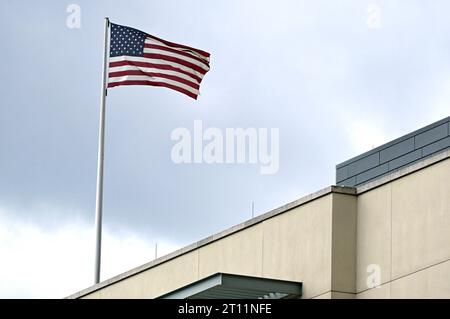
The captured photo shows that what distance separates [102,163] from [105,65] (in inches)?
96.3

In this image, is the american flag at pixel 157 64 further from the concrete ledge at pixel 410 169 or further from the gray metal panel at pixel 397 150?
the concrete ledge at pixel 410 169

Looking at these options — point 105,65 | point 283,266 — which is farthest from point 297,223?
point 105,65

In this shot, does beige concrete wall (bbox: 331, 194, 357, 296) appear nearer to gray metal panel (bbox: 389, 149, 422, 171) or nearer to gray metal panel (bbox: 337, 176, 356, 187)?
gray metal panel (bbox: 389, 149, 422, 171)

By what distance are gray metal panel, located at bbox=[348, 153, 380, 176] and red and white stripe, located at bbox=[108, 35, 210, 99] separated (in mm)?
4026

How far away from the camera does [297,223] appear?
28266mm

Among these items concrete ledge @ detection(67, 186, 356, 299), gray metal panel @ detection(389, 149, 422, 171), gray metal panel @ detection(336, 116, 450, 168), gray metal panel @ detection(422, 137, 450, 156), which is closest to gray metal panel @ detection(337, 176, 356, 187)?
gray metal panel @ detection(336, 116, 450, 168)

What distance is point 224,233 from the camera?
30141 mm

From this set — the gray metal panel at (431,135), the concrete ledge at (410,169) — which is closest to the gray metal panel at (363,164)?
the gray metal panel at (431,135)

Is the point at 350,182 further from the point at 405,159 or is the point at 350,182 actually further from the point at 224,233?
the point at 224,233

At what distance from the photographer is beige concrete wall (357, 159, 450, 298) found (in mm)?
25703

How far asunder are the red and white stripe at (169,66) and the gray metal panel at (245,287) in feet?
30.0

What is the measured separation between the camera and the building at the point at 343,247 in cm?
2594

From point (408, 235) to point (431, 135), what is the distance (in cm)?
590
